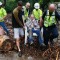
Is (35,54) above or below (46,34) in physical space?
below

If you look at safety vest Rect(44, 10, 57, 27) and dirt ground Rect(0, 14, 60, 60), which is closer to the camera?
dirt ground Rect(0, 14, 60, 60)

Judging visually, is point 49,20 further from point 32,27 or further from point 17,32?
point 17,32

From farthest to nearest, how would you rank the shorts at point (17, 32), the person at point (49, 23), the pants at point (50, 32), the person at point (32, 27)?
the person at point (32, 27) < the shorts at point (17, 32) < the pants at point (50, 32) < the person at point (49, 23)

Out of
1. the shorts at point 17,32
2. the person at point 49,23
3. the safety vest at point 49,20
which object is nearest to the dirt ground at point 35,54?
the person at point 49,23

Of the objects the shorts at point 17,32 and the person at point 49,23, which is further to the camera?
the shorts at point 17,32

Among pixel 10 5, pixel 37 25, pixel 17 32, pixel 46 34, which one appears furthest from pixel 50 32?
pixel 10 5

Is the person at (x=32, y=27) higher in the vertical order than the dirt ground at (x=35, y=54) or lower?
higher

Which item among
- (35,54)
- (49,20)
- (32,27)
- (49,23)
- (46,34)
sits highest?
(49,20)

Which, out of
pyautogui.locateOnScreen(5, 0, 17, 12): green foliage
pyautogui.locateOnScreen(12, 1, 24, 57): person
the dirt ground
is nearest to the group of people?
pyautogui.locateOnScreen(12, 1, 24, 57): person

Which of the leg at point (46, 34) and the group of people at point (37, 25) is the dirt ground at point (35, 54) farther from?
the leg at point (46, 34)

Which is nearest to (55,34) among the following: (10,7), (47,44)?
(47,44)

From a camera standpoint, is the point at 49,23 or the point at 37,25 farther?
the point at 37,25

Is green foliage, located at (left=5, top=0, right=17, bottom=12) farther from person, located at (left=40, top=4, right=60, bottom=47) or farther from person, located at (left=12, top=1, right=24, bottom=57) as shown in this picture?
person, located at (left=40, top=4, right=60, bottom=47)

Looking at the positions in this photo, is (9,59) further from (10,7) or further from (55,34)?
(10,7)
